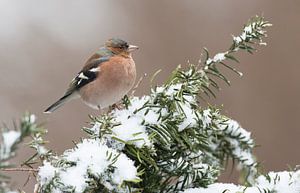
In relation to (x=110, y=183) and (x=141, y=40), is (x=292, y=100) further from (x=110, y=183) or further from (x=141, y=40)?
(x=110, y=183)

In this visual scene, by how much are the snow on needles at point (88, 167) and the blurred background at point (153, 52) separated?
8.44 ft

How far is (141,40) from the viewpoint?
4.43m

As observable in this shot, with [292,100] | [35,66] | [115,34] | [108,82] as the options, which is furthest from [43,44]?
[108,82]

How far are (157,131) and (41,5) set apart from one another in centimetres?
463

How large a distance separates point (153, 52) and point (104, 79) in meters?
2.60

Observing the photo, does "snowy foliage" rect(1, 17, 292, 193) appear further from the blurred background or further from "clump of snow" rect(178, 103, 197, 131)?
the blurred background

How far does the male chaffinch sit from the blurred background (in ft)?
5.14

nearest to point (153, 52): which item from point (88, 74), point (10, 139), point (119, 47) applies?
point (119, 47)

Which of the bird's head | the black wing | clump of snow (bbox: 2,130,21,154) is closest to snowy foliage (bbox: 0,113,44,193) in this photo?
clump of snow (bbox: 2,130,21,154)

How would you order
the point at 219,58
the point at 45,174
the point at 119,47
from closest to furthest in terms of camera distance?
the point at 45,174
the point at 219,58
the point at 119,47

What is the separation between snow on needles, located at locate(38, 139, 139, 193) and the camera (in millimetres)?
572

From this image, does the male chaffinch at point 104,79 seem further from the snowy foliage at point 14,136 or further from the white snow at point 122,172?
the snowy foliage at point 14,136

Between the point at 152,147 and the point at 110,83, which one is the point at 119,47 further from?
the point at 152,147

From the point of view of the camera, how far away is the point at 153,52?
13.7 feet
